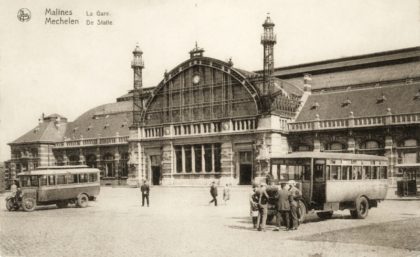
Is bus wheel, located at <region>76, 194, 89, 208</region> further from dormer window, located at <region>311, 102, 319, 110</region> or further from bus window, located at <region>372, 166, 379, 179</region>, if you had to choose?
dormer window, located at <region>311, 102, 319, 110</region>

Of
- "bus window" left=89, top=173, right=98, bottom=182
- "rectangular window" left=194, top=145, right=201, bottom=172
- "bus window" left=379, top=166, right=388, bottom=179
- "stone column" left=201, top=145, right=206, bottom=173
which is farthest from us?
"rectangular window" left=194, top=145, right=201, bottom=172

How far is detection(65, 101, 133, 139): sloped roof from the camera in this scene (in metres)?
56.4

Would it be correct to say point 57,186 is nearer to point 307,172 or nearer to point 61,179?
point 61,179

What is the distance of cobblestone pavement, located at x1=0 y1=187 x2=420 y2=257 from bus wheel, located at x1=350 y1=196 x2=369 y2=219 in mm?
241

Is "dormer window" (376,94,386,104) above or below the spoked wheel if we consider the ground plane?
above

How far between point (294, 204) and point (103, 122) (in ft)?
152

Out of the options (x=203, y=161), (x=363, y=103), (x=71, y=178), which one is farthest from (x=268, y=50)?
(x=71, y=178)

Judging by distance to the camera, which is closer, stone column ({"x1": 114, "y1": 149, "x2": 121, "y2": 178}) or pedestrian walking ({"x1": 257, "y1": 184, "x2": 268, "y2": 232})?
pedestrian walking ({"x1": 257, "y1": 184, "x2": 268, "y2": 232})

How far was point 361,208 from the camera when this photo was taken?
1784 cm

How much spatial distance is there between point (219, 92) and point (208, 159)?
19.6 feet

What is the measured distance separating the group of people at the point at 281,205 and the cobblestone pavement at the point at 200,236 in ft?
1.08

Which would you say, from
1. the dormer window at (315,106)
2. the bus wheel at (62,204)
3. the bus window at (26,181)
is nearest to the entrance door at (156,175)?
the dormer window at (315,106)

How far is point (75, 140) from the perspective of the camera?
58.2m

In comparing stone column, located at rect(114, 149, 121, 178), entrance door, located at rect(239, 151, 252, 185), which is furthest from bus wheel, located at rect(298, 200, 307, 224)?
stone column, located at rect(114, 149, 121, 178)
